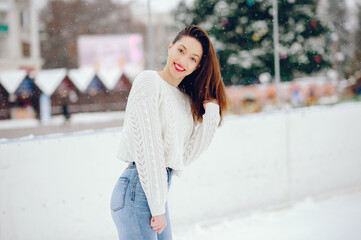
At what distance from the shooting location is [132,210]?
3.78 ft

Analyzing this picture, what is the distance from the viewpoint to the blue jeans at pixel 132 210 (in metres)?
1.15

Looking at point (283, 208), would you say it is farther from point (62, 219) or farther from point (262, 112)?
point (62, 219)

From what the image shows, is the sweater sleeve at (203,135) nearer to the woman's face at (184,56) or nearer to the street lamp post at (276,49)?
the woman's face at (184,56)

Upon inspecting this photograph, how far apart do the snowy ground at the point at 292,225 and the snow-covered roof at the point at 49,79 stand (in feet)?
5.06

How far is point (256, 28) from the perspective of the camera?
3.35 m

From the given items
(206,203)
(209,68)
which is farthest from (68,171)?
(209,68)

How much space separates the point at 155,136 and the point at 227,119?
77.9 inches

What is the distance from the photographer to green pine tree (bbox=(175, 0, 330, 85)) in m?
3.13

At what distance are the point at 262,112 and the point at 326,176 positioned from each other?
36.4 inches

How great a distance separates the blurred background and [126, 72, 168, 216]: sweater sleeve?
1.34 meters

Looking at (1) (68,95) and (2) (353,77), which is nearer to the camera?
(1) (68,95)

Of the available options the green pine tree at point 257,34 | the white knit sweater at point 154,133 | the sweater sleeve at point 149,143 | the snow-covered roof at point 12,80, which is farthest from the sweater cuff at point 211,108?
the snow-covered roof at point 12,80

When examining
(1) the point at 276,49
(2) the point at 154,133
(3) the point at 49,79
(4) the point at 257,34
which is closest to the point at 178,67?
(2) the point at 154,133

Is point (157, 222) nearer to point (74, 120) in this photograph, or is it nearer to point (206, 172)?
point (206, 172)
